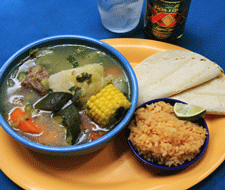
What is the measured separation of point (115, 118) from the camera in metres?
1.73

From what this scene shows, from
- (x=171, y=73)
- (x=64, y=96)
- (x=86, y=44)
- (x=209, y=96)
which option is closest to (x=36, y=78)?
(x=64, y=96)

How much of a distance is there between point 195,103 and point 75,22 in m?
1.80

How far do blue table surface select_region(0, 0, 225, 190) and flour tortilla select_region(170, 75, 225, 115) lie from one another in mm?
484

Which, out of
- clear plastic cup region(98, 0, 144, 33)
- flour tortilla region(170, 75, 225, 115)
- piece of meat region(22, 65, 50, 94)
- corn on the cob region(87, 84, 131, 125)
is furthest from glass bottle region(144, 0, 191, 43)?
piece of meat region(22, 65, 50, 94)

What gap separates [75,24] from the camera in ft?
9.73

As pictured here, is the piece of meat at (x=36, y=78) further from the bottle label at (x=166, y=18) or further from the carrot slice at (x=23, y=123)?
the bottle label at (x=166, y=18)

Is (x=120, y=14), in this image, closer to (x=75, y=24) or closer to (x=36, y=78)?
(x=75, y=24)

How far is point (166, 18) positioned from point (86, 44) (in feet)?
2.71

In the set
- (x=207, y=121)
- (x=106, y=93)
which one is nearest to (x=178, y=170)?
(x=207, y=121)

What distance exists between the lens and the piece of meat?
1854 millimetres

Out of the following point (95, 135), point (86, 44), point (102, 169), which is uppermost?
point (86, 44)

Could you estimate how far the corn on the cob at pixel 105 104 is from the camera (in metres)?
A: 1.64

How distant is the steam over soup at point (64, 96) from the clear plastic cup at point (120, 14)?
800 mm

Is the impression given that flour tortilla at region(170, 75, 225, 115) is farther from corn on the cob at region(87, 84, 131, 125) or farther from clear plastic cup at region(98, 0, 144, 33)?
clear plastic cup at region(98, 0, 144, 33)
